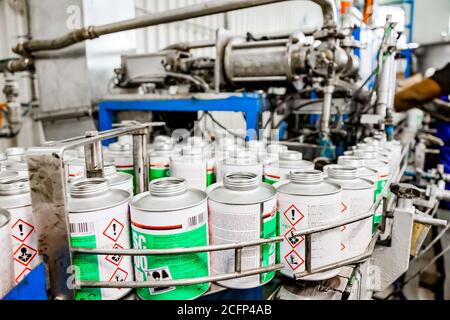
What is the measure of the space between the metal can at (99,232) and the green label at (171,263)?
0.03 meters

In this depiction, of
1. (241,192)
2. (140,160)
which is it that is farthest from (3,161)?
(241,192)

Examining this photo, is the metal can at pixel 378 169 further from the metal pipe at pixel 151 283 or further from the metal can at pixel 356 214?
the metal pipe at pixel 151 283

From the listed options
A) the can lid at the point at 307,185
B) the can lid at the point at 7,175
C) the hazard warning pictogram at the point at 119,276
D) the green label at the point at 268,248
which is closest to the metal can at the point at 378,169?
the can lid at the point at 307,185

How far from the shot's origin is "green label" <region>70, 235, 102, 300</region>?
0.61 m

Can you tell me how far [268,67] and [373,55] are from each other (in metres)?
1.88

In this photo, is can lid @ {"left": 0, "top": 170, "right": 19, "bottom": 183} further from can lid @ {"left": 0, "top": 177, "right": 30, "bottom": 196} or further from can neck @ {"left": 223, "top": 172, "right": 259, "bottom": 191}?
can neck @ {"left": 223, "top": 172, "right": 259, "bottom": 191}

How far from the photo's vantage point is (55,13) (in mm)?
2221

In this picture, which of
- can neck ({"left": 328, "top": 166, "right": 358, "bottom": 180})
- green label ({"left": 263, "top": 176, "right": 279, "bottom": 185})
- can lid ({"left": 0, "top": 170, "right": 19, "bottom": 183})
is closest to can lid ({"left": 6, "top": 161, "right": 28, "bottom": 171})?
can lid ({"left": 0, "top": 170, "right": 19, "bottom": 183})

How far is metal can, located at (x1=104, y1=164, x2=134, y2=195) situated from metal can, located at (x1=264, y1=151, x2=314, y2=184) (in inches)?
16.0

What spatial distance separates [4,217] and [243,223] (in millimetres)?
433

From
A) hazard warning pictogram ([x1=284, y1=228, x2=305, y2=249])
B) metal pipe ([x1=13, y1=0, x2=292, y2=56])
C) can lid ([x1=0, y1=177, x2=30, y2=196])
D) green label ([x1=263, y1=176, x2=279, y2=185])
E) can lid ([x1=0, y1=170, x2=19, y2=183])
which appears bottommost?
hazard warning pictogram ([x1=284, y1=228, x2=305, y2=249])

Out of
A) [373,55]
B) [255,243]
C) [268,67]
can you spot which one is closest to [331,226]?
[255,243]

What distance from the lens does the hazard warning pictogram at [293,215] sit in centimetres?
72
